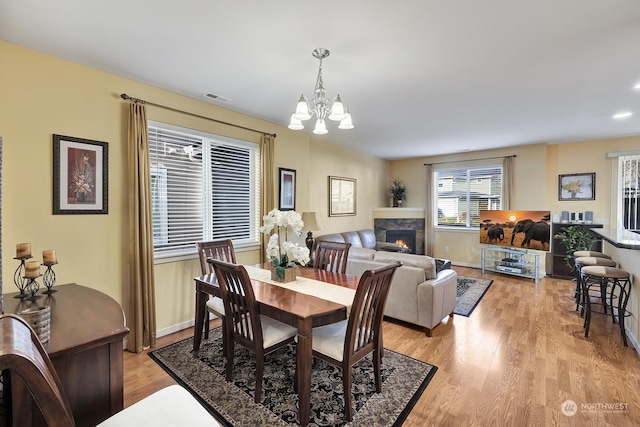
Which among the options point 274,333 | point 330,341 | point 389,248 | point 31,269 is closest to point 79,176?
point 31,269

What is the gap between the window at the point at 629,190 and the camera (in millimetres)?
4934

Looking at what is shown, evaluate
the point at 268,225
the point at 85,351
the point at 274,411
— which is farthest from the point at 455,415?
the point at 85,351

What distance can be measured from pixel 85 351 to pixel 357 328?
1.43 meters

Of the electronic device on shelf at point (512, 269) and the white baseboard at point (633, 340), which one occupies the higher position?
the electronic device on shelf at point (512, 269)

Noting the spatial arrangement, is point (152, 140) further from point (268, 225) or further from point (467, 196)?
point (467, 196)

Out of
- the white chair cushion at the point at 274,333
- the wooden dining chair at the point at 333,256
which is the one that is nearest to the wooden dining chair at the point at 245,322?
the white chair cushion at the point at 274,333

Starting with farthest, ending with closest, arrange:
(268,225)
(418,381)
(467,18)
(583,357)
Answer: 1. (583,357)
2. (268,225)
3. (418,381)
4. (467,18)

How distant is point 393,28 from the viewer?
78.4 inches

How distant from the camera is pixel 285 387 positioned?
7.25 feet

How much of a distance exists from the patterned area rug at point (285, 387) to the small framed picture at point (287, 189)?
6.96 feet

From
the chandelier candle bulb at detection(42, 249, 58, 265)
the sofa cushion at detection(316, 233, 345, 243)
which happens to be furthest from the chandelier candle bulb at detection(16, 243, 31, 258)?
the sofa cushion at detection(316, 233, 345, 243)

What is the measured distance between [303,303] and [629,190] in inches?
250

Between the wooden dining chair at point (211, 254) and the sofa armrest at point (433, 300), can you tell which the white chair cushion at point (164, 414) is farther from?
the sofa armrest at point (433, 300)

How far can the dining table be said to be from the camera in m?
1.78
